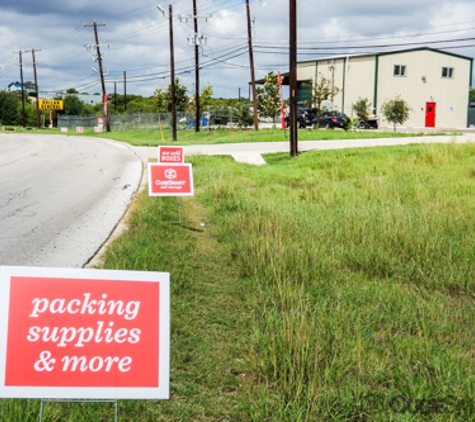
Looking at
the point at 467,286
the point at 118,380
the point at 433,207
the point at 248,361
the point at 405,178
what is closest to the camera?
the point at 118,380

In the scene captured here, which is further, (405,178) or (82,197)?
(405,178)

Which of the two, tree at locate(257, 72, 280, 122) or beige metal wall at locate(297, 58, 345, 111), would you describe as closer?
tree at locate(257, 72, 280, 122)

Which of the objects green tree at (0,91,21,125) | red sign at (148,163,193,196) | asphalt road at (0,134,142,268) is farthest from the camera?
green tree at (0,91,21,125)

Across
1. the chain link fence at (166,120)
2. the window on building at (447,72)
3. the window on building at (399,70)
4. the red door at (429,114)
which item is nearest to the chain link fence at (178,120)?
the chain link fence at (166,120)

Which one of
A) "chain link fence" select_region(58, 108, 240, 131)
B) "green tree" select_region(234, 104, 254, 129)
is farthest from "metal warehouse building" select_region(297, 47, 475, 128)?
"chain link fence" select_region(58, 108, 240, 131)

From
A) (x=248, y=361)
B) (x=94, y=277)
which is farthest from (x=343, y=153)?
(x=94, y=277)

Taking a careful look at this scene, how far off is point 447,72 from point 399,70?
6059 millimetres

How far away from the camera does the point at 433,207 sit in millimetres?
11289

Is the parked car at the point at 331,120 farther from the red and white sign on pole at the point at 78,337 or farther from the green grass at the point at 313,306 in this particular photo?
the red and white sign on pole at the point at 78,337

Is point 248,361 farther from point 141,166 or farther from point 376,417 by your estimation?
point 141,166

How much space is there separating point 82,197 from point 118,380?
12.0m

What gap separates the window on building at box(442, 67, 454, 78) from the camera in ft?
216

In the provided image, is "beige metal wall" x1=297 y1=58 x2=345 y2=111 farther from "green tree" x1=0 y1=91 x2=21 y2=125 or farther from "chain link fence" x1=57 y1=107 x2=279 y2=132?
"green tree" x1=0 y1=91 x2=21 y2=125

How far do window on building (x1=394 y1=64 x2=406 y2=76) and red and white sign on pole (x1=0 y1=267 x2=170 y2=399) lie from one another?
63.5 meters
